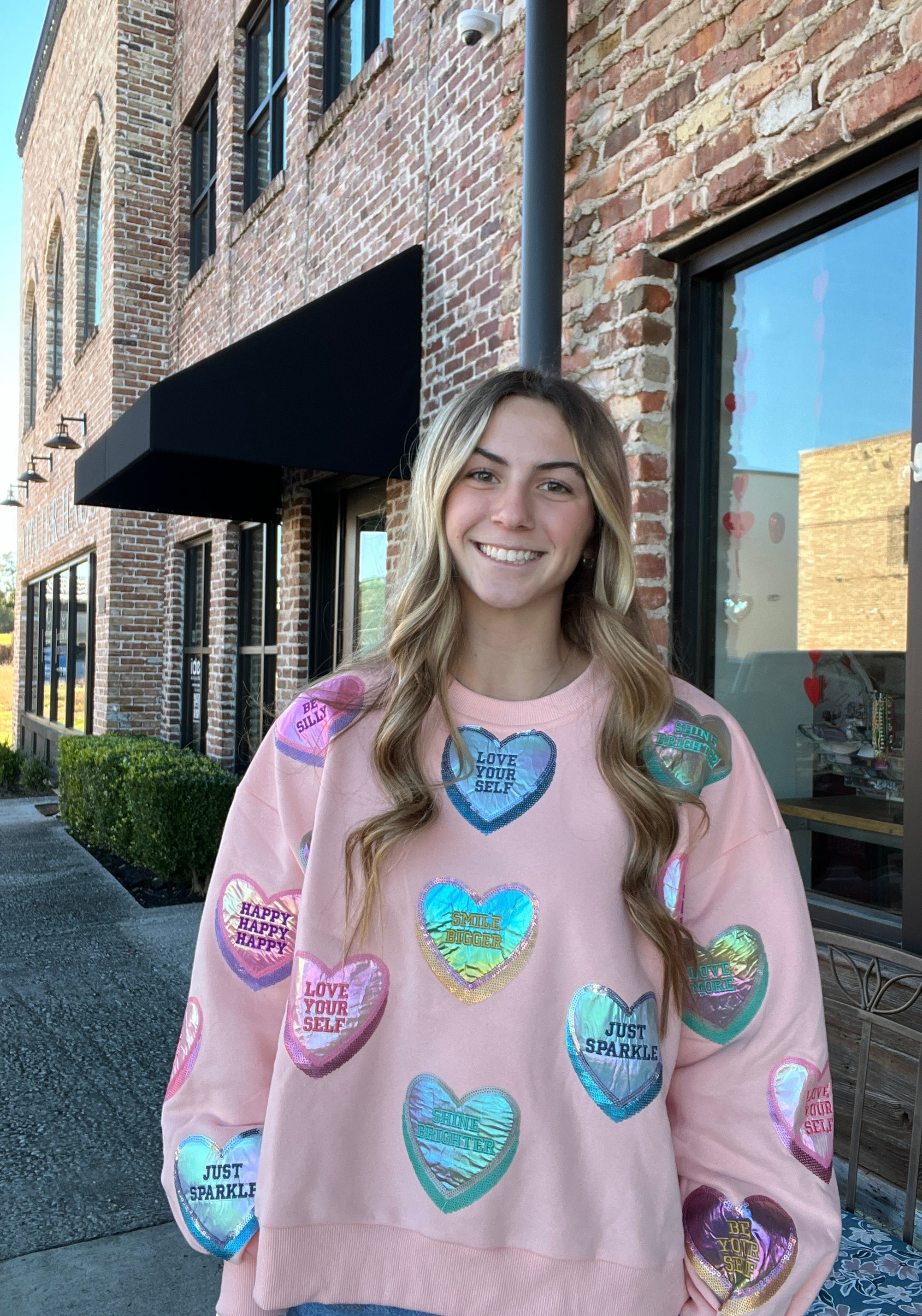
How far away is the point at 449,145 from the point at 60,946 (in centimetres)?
447

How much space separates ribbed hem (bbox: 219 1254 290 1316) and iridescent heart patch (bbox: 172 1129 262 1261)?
2 centimetres

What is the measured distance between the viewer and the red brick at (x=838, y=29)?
8.52 ft

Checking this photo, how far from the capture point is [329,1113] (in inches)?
54.6

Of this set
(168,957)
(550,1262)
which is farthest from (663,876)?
(168,957)

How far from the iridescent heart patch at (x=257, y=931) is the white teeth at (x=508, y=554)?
0.60 m

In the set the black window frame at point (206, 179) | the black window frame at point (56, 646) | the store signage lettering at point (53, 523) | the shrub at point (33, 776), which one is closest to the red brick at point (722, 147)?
the black window frame at point (206, 179)

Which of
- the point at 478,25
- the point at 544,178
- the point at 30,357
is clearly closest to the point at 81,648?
the point at 30,357

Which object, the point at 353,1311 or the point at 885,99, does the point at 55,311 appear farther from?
the point at 353,1311

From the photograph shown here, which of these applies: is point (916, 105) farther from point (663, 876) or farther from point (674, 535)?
point (663, 876)

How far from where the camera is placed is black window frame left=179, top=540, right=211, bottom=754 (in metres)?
9.17

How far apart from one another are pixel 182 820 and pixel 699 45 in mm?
5207

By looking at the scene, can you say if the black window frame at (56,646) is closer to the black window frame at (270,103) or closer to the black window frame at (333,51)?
the black window frame at (270,103)

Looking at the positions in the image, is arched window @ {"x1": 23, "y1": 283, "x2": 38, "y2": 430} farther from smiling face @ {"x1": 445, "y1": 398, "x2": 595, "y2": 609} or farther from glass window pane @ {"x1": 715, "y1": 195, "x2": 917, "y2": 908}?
smiling face @ {"x1": 445, "y1": 398, "x2": 595, "y2": 609}

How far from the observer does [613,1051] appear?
53.5 inches
